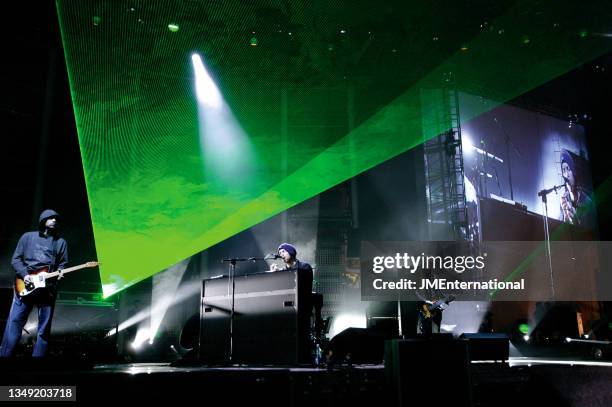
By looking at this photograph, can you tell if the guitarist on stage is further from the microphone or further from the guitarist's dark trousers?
the microphone

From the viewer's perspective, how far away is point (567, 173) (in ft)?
33.1

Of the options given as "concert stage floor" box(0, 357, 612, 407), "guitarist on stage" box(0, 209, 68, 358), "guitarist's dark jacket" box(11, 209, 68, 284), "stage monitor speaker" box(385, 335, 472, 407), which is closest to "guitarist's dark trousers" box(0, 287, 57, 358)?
"guitarist on stage" box(0, 209, 68, 358)

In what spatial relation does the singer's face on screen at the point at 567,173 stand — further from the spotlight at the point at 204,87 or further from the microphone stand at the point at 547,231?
the spotlight at the point at 204,87

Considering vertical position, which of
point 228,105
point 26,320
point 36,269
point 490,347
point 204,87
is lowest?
point 490,347

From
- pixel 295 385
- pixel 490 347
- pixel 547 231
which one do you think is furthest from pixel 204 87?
pixel 547 231

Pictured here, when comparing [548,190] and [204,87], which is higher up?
[204,87]

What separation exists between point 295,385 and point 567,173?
9623mm

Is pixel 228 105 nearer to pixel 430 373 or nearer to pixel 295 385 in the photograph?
pixel 295 385

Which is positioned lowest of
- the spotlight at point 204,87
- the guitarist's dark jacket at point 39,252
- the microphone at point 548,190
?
the guitarist's dark jacket at point 39,252

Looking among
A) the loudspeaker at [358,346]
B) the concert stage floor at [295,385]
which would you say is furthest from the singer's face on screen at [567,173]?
the concert stage floor at [295,385]

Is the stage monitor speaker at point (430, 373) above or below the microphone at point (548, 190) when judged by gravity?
below

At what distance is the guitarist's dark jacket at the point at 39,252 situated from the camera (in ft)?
15.3

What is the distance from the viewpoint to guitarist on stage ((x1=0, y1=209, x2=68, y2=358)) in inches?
174

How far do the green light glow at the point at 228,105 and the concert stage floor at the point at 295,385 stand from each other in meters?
5.34
